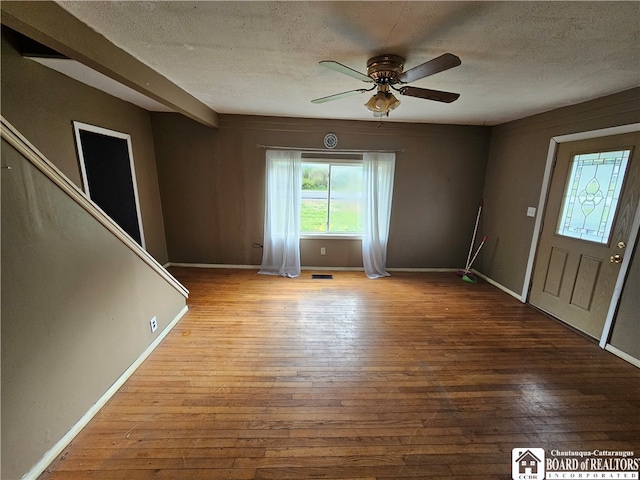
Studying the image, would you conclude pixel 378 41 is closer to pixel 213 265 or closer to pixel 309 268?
pixel 309 268

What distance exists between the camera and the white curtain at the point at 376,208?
3895 mm

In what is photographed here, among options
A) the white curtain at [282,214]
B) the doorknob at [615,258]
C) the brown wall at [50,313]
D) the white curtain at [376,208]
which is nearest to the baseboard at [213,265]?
the white curtain at [282,214]

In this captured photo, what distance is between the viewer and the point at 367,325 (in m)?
2.78

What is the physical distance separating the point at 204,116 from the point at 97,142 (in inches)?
47.2

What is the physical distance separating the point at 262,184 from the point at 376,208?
182cm

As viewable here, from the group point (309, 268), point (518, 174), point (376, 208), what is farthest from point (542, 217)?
point (309, 268)

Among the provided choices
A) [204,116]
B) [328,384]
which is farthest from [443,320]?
[204,116]

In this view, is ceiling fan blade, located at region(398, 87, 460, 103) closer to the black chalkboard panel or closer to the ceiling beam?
the ceiling beam

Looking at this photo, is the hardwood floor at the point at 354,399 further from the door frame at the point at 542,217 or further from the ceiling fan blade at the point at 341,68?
the ceiling fan blade at the point at 341,68

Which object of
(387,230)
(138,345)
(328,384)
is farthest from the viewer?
(387,230)

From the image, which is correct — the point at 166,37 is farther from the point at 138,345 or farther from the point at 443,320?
the point at 443,320

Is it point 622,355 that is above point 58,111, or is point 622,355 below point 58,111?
below

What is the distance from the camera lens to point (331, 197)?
412 cm

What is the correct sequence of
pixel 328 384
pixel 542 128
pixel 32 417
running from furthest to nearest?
pixel 542 128 < pixel 328 384 < pixel 32 417
